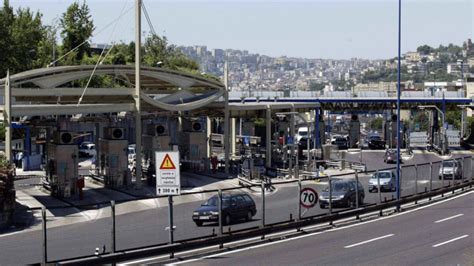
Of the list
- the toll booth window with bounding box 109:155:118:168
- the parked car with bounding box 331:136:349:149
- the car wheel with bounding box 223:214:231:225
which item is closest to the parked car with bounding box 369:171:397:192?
the car wheel with bounding box 223:214:231:225

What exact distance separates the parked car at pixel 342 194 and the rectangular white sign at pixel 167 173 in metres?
8.67

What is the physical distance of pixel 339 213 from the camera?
1190 inches

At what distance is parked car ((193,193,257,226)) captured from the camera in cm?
2403

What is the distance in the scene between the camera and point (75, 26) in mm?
85250

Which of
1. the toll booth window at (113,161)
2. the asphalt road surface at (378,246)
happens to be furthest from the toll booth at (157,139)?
the asphalt road surface at (378,246)

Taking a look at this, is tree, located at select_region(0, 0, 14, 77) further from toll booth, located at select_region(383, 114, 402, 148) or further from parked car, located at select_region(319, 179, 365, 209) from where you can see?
parked car, located at select_region(319, 179, 365, 209)

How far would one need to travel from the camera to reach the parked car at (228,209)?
24.0 meters

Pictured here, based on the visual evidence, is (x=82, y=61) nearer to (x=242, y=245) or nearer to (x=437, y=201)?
(x=437, y=201)

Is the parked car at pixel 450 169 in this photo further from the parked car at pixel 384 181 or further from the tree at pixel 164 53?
the tree at pixel 164 53

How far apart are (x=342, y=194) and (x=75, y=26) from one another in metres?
59.4

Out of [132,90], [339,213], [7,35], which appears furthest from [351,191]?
[7,35]

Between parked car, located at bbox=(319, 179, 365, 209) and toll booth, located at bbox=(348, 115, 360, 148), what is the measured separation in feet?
214

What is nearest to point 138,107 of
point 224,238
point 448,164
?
point 448,164

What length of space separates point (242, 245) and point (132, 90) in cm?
2597
